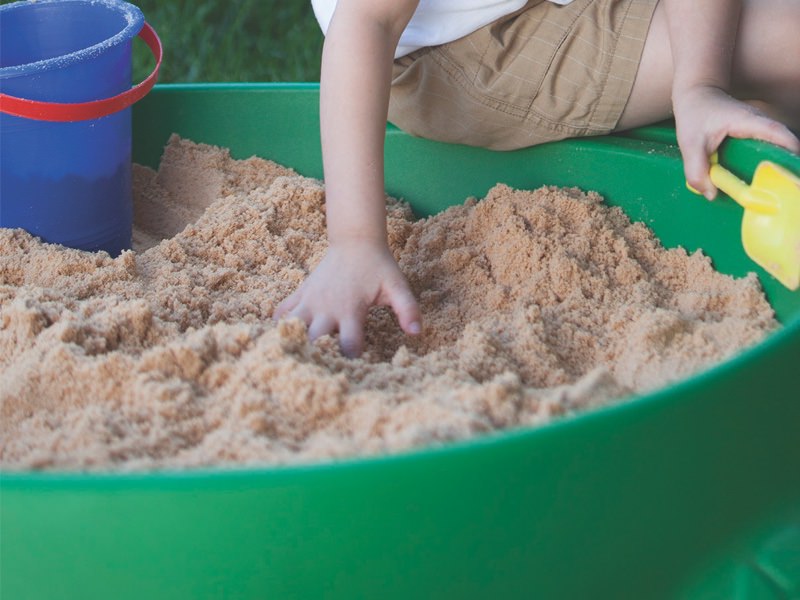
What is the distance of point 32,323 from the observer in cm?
92

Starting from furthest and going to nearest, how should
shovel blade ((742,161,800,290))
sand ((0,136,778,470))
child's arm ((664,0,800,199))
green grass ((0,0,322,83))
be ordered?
green grass ((0,0,322,83)), child's arm ((664,0,800,199)), shovel blade ((742,161,800,290)), sand ((0,136,778,470))

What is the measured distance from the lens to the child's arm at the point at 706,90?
102 cm

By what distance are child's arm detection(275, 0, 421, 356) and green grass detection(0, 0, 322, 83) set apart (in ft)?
3.47

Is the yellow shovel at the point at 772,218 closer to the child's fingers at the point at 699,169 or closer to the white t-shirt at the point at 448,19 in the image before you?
the child's fingers at the point at 699,169

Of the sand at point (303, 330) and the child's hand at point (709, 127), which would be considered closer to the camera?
the sand at point (303, 330)

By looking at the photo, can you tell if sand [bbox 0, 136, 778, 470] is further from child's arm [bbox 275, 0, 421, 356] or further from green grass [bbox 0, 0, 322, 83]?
green grass [bbox 0, 0, 322, 83]

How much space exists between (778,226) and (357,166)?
420 mm

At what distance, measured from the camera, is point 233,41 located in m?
2.34

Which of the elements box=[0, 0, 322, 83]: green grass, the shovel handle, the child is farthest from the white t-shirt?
box=[0, 0, 322, 83]: green grass

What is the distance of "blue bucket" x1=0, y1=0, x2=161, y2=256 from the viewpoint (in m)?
1.18

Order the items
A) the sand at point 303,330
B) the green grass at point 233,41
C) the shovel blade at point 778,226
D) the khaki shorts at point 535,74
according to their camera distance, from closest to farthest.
Result: 1. the sand at point 303,330
2. the shovel blade at point 778,226
3. the khaki shorts at point 535,74
4. the green grass at point 233,41

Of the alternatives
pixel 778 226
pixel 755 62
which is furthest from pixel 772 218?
pixel 755 62

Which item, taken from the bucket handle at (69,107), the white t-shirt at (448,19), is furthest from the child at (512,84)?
the bucket handle at (69,107)

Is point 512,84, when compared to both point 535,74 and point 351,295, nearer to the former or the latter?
point 535,74
